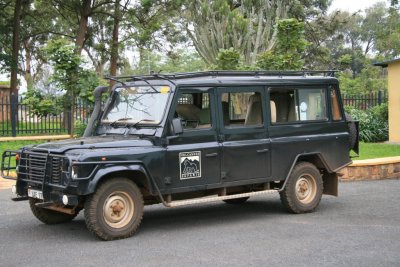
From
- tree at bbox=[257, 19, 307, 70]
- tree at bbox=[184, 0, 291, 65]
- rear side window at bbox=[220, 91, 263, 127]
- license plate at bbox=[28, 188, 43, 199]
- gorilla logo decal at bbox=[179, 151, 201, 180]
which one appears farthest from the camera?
tree at bbox=[184, 0, 291, 65]

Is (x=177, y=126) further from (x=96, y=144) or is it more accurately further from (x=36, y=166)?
(x=36, y=166)

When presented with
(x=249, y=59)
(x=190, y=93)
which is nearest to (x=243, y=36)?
(x=249, y=59)

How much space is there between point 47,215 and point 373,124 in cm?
1565

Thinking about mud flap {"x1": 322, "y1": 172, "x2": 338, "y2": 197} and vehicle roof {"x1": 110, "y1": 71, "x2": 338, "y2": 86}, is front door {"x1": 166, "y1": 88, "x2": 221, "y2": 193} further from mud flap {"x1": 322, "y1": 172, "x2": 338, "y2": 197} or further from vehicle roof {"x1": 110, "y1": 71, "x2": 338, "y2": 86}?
mud flap {"x1": 322, "y1": 172, "x2": 338, "y2": 197}

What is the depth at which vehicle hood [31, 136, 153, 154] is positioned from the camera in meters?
7.36

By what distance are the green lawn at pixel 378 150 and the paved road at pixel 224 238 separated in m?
5.63

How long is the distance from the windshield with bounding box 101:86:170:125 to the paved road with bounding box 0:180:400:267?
1.52 metres

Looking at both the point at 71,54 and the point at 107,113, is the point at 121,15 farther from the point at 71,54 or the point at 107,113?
the point at 107,113

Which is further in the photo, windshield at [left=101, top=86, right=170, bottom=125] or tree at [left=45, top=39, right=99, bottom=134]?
tree at [left=45, top=39, right=99, bottom=134]

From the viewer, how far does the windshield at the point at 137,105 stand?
809cm

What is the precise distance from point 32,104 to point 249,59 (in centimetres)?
984

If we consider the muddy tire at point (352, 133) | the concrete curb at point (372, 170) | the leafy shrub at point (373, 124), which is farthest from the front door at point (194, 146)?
the leafy shrub at point (373, 124)

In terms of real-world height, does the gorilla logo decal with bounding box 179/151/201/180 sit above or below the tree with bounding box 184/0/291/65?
below

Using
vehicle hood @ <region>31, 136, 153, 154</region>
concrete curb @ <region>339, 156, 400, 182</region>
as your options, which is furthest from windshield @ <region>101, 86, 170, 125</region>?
concrete curb @ <region>339, 156, 400, 182</region>
